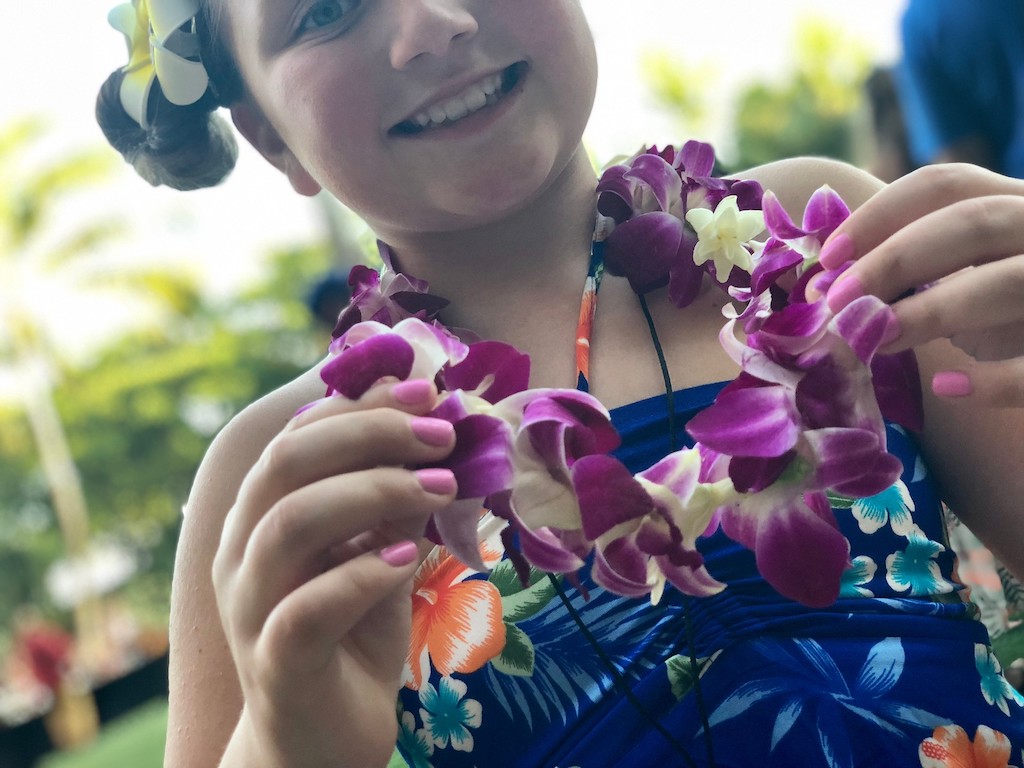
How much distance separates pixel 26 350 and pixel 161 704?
8.67 meters

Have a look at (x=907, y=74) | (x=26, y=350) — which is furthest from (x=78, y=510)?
(x=907, y=74)

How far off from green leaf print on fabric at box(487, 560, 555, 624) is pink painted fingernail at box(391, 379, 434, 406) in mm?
465

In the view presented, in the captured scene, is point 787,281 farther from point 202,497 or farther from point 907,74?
point 907,74

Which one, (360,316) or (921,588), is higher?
(360,316)

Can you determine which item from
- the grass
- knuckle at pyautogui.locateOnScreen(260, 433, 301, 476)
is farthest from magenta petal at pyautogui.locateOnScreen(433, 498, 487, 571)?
the grass

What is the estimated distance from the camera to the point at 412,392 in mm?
709

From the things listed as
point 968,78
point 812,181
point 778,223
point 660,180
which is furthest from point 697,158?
point 968,78

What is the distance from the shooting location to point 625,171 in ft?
4.25

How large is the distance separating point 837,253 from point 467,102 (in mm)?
466

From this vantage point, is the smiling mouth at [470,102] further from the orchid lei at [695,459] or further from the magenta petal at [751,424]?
the magenta petal at [751,424]

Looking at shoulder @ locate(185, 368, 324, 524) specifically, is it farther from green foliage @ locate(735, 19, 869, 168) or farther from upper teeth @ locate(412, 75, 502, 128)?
green foliage @ locate(735, 19, 869, 168)

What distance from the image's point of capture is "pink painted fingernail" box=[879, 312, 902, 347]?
2.37 ft

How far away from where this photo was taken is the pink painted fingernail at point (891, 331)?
2.37 ft

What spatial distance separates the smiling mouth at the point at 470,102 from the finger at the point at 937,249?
1.59ft
